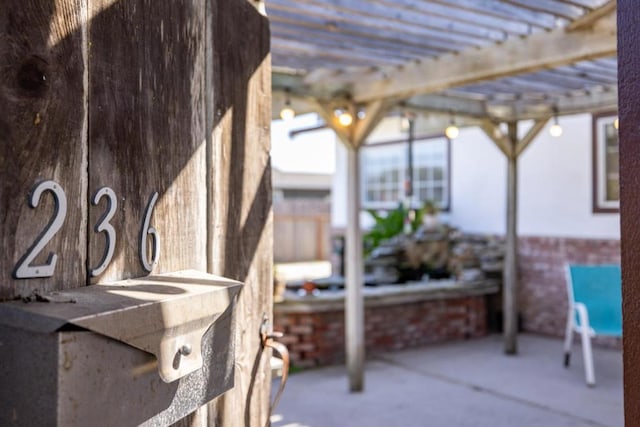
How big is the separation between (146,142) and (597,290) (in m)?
5.56

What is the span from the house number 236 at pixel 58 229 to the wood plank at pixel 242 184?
10.1 inches

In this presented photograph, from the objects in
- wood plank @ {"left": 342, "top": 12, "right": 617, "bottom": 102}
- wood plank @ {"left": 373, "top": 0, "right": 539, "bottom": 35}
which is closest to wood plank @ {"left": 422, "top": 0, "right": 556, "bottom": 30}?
Result: wood plank @ {"left": 373, "top": 0, "right": 539, "bottom": 35}

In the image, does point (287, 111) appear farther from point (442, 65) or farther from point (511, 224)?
point (511, 224)

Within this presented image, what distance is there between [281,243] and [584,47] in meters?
10.0

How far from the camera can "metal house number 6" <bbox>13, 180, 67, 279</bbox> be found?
101cm

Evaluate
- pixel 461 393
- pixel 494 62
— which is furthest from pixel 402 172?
pixel 494 62

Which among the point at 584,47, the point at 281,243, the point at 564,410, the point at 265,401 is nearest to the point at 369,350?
the point at 564,410

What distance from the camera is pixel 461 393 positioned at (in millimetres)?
4957

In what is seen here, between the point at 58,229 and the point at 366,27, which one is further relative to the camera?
the point at 366,27

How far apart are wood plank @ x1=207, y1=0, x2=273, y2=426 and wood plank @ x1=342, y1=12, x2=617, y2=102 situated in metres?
2.47

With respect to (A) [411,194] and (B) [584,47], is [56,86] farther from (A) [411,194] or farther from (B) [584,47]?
(A) [411,194]

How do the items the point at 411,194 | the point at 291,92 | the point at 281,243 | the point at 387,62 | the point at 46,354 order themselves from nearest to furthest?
1. the point at 46,354
2. the point at 387,62
3. the point at 291,92
4. the point at 411,194
5. the point at 281,243

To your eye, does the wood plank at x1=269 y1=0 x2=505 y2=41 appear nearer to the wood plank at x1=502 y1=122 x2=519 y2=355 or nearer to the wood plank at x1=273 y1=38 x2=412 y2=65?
the wood plank at x1=273 y1=38 x2=412 y2=65

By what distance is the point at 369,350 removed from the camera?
625cm
